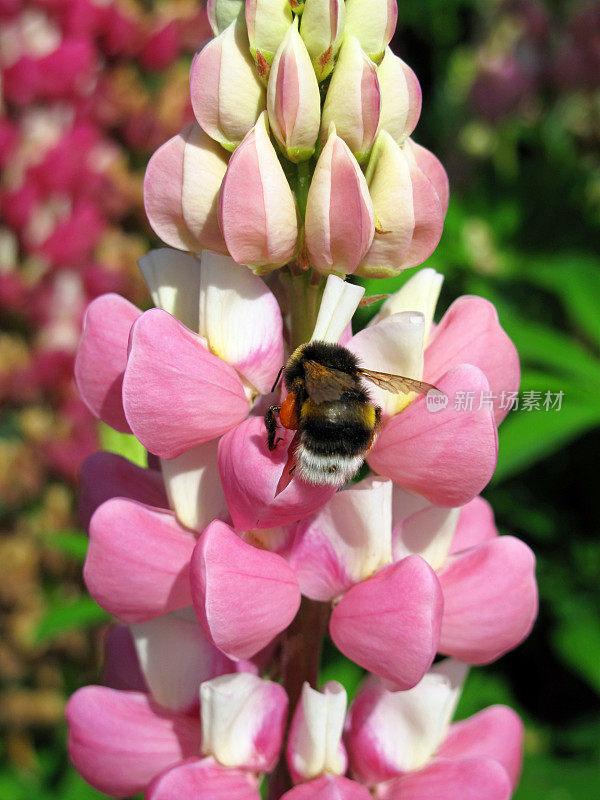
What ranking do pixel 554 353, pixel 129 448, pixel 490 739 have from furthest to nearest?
pixel 554 353
pixel 129 448
pixel 490 739

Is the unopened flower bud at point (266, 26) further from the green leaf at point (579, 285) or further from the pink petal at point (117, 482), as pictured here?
the green leaf at point (579, 285)

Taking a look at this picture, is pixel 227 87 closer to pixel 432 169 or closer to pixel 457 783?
pixel 432 169

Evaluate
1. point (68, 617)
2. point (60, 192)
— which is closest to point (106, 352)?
point (68, 617)

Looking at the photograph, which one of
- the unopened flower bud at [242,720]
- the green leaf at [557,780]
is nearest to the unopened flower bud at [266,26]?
the unopened flower bud at [242,720]

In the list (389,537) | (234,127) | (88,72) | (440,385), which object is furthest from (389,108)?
(88,72)

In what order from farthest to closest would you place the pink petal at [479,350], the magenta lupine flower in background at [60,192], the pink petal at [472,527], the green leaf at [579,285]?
the magenta lupine flower in background at [60,192], the green leaf at [579,285], the pink petal at [472,527], the pink petal at [479,350]

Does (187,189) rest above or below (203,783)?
above

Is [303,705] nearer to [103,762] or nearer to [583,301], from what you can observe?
[103,762]
